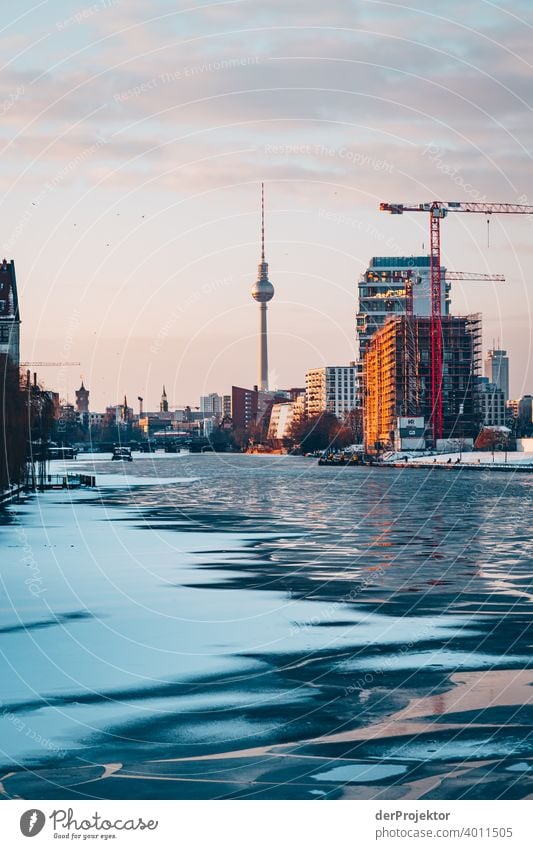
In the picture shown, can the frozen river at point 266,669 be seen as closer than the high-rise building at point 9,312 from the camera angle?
Yes

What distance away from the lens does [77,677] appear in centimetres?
2252

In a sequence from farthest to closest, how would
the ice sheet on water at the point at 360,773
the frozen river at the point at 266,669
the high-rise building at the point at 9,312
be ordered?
the high-rise building at the point at 9,312
the frozen river at the point at 266,669
the ice sheet on water at the point at 360,773

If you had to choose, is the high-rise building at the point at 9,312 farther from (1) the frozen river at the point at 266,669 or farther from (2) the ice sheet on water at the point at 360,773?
(2) the ice sheet on water at the point at 360,773

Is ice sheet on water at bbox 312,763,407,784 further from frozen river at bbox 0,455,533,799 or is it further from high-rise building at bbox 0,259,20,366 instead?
high-rise building at bbox 0,259,20,366

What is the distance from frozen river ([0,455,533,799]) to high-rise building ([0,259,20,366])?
120 meters

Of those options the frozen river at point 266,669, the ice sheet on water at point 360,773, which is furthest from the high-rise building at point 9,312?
the ice sheet on water at point 360,773

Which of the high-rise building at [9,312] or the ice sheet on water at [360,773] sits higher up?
the high-rise building at [9,312]

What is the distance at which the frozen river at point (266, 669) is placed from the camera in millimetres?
16109

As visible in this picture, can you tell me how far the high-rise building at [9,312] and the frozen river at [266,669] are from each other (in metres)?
120

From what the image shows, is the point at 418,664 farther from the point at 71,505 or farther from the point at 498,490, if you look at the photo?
the point at 498,490

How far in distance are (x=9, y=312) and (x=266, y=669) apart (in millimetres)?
162222

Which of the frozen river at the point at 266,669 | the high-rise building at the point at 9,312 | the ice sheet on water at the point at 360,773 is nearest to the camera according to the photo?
the ice sheet on water at the point at 360,773

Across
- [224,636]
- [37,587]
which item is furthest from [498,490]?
[224,636]

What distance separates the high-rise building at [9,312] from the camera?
16962 cm
